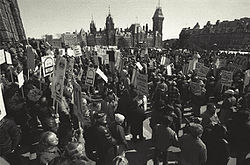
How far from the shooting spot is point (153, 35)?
439 ft

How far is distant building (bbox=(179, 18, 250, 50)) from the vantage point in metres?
81.4

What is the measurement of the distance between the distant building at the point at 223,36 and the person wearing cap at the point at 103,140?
75684 millimetres

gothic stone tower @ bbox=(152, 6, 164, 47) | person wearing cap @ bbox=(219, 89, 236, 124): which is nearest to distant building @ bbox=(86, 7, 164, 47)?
gothic stone tower @ bbox=(152, 6, 164, 47)

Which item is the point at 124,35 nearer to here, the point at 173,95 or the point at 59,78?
the point at 173,95

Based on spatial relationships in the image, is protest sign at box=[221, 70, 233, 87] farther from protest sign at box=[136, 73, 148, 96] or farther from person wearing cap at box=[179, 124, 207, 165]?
person wearing cap at box=[179, 124, 207, 165]

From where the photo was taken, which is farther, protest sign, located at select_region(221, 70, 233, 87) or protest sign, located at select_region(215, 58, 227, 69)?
protest sign, located at select_region(215, 58, 227, 69)

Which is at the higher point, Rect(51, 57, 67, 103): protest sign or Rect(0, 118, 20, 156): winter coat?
Rect(51, 57, 67, 103): protest sign

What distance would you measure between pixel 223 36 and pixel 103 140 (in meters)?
102

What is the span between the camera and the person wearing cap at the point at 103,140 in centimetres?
388

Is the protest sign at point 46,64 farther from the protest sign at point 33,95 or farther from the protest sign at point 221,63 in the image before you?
the protest sign at point 221,63

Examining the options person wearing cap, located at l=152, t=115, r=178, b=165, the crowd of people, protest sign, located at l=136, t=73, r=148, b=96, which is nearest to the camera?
the crowd of people

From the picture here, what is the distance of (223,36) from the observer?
92875 mm

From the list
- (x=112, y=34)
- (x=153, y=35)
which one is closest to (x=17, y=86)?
(x=112, y=34)

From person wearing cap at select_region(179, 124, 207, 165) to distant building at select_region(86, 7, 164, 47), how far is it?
108278 millimetres
